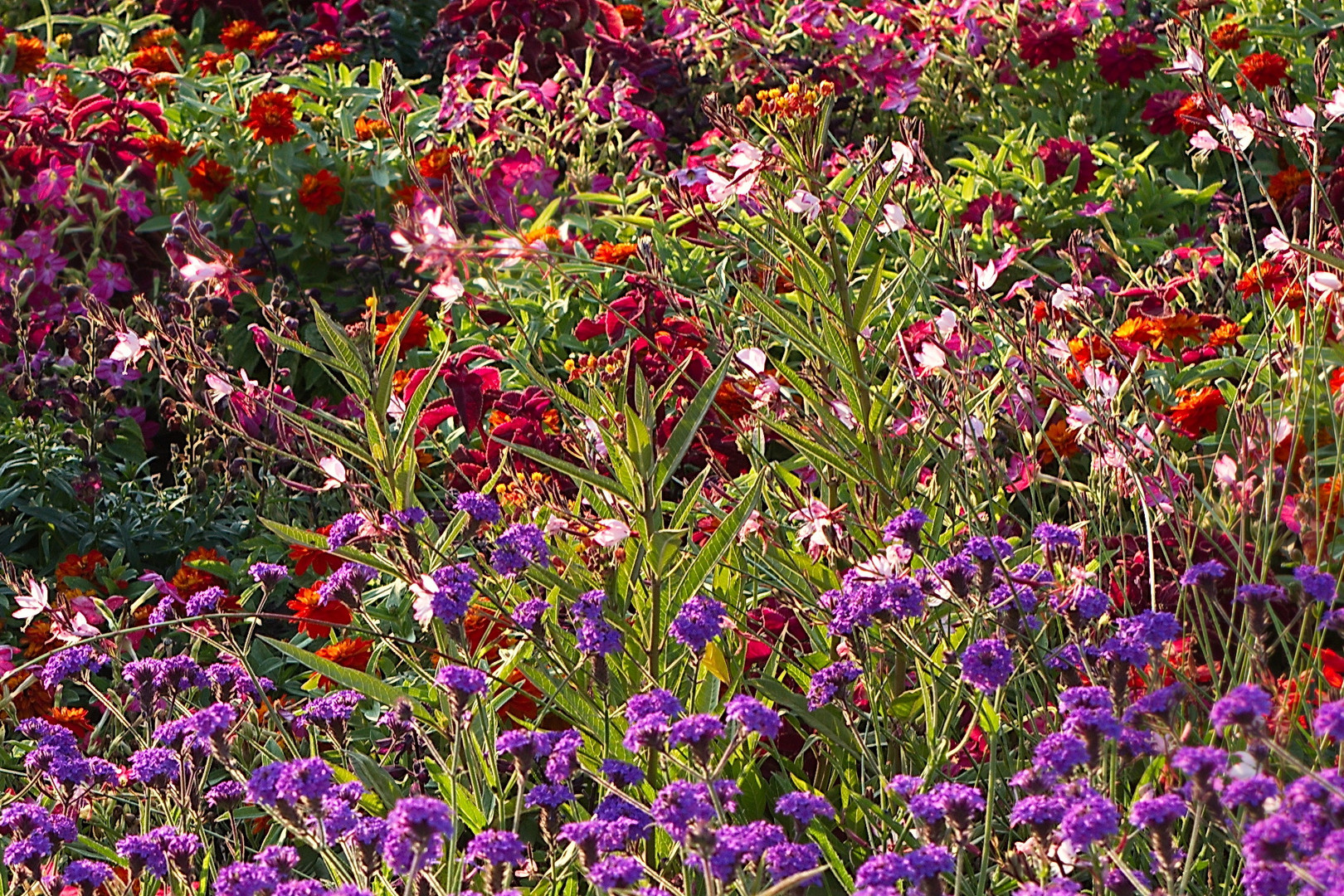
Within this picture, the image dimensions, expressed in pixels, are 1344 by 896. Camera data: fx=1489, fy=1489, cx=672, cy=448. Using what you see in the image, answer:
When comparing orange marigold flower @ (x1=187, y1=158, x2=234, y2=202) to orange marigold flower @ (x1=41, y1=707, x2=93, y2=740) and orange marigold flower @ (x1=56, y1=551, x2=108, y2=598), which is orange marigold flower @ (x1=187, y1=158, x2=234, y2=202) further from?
Answer: orange marigold flower @ (x1=41, y1=707, x2=93, y2=740)

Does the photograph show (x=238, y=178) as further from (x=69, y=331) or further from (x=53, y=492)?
(x=53, y=492)

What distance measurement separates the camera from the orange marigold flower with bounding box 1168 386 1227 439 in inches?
102

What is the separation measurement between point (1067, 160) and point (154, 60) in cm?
269

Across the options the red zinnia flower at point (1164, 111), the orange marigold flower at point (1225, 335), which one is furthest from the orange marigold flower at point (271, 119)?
the orange marigold flower at point (1225, 335)

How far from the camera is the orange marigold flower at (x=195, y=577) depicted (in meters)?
2.66

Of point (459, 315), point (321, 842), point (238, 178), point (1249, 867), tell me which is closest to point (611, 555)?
point (321, 842)

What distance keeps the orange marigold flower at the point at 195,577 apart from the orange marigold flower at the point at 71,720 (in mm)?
336

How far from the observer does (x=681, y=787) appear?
124 cm

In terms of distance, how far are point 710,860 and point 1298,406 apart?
1005mm

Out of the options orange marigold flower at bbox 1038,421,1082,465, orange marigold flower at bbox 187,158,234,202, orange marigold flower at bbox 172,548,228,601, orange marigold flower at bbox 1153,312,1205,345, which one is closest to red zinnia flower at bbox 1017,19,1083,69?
orange marigold flower at bbox 1153,312,1205,345

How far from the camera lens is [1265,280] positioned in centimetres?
296

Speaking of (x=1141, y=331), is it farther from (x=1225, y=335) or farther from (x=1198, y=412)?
(x=1198, y=412)

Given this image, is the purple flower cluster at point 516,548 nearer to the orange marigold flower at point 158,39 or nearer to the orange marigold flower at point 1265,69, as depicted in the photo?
the orange marigold flower at point 1265,69

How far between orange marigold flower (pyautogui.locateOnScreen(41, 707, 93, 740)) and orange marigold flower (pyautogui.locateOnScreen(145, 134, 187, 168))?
1821 millimetres
